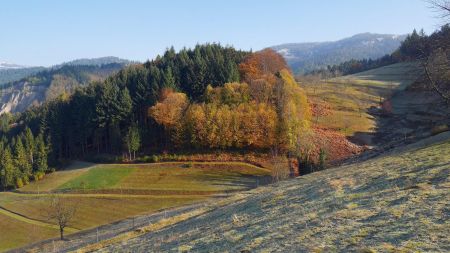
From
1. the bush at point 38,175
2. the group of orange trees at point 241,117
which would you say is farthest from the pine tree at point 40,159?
the group of orange trees at point 241,117

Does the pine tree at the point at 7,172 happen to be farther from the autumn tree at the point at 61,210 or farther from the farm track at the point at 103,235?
the farm track at the point at 103,235

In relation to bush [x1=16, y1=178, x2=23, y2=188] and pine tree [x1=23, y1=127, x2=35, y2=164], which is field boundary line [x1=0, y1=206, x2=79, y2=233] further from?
pine tree [x1=23, y1=127, x2=35, y2=164]

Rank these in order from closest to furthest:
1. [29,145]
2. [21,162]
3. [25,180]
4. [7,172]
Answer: [7,172]
[25,180]
[21,162]
[29,145]

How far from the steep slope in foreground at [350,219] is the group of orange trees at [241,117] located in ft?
190

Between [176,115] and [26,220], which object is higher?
[176,115]

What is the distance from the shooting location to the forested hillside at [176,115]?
88.3 metres

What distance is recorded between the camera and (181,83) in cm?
11162

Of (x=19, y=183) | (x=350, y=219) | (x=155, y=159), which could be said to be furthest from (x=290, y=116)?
(x=350, y=219)

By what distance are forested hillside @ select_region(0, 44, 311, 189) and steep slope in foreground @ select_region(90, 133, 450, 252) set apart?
5301cm

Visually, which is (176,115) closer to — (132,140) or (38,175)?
(132,140)

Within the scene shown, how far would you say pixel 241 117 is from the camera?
8806 cm

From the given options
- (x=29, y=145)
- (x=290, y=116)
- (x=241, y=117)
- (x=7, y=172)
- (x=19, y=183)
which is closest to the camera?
(x=241, y=117)

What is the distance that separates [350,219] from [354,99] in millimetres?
123557

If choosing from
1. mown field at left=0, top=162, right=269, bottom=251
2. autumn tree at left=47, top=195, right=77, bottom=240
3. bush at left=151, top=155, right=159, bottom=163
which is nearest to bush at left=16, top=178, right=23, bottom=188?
mown field at left=0, top=162, right=269, bottom=251
